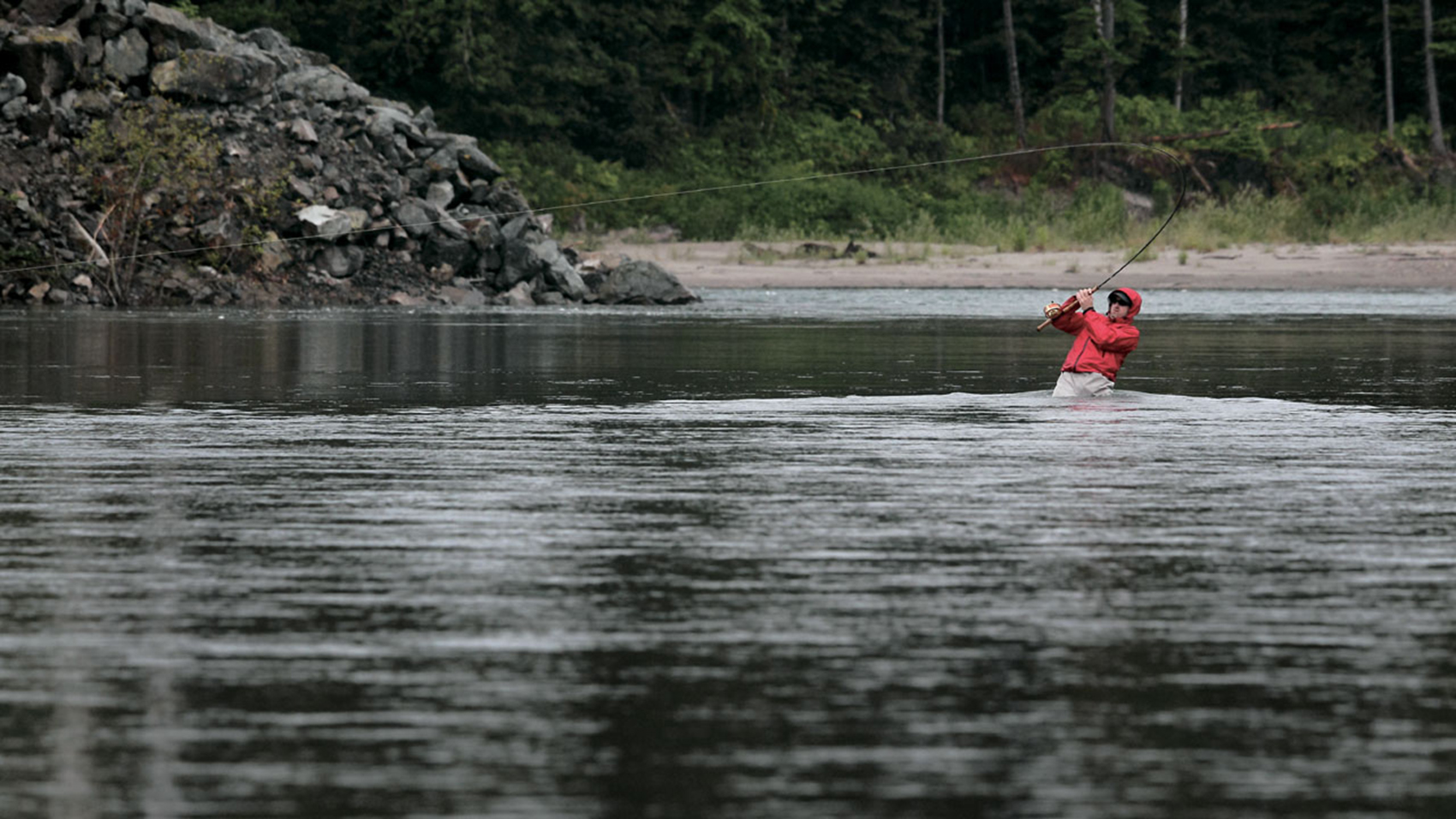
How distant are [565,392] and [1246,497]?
7.58 m

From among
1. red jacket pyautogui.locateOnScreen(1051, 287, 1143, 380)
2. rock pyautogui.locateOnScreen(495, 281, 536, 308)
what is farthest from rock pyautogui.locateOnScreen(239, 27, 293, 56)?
red jacket pyautogui.locateOnScreen(1051, 287, 1143, 380)

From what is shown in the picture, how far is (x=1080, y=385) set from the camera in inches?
616

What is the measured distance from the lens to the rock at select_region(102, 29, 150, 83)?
35812mm

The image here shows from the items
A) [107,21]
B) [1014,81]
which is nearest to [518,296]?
[107,21]

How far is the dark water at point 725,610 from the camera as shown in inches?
182

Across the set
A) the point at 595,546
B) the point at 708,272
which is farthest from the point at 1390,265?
the point at 595,546

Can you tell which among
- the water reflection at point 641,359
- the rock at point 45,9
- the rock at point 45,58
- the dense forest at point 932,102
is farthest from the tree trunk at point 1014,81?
the water reflection at point 641,359

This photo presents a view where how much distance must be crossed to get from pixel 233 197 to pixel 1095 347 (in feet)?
74.7

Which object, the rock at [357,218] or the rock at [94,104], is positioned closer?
the rock at [94,104]

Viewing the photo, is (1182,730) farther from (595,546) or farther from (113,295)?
(113,295)

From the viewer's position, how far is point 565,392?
640 inches

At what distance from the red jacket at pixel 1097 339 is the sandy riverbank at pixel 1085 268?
26.2 m

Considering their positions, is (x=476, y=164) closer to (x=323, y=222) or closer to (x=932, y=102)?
(x=323, y=222)

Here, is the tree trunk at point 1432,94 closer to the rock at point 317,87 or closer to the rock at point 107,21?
the rock at point 317,87
